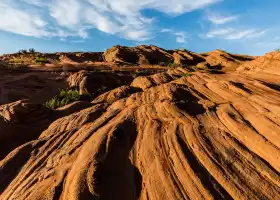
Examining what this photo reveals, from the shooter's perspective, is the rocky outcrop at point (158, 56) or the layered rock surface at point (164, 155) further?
the rocky outcrop at point (158, 56)

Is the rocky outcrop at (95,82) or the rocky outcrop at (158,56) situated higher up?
the rocky outcrop at (95,82)

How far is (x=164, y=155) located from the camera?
601 cm

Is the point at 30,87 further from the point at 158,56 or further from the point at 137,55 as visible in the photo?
the point at 158,56

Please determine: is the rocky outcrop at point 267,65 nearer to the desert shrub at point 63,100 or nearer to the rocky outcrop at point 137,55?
the desert shrub at point 63,100

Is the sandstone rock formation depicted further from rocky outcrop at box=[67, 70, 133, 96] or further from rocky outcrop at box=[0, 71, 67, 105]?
rocky outcrop at box=[0, 71, 67, 105]

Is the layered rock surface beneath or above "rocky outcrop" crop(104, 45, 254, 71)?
above

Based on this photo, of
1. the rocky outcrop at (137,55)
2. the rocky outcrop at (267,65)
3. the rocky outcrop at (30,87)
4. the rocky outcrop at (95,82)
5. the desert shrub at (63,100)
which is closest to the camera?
the rocky outcrop at (267,65)

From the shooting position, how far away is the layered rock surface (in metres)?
5.09

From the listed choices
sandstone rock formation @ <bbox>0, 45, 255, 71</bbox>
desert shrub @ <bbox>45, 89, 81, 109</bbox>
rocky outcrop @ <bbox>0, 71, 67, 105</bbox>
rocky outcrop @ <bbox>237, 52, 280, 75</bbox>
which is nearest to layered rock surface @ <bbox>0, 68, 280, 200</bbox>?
rocky outcrop @ <bbox>237, 52, 280, 75</bbox>

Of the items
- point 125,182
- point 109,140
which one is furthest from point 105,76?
point 125,182

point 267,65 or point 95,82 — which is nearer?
point 267,65

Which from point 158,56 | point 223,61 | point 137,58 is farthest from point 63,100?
point 158,56

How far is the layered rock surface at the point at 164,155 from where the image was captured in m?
5.09

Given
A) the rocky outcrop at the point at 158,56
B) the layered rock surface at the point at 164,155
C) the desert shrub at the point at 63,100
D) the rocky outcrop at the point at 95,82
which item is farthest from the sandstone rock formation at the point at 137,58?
the layered rock surface at the point at 164,155
